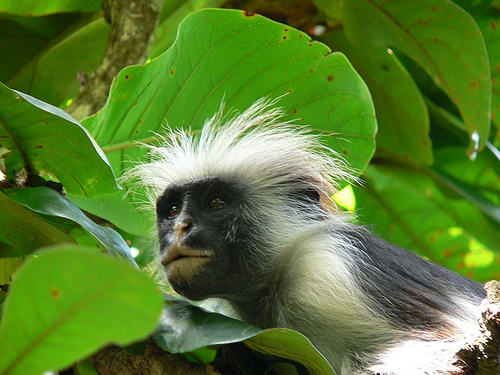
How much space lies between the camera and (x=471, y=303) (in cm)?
258

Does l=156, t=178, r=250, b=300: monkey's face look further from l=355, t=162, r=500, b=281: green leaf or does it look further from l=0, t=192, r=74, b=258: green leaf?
l=355, t=162, r=500, b=281: green leaf

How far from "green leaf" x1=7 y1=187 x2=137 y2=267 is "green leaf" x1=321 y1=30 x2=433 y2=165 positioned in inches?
91.5

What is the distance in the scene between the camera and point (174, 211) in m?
2.83

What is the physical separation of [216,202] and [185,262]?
425 mm

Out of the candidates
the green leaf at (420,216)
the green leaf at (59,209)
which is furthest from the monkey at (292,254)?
the green leaf at (420,216)

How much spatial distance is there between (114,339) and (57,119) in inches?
43.2

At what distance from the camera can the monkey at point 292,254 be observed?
2.32 metres

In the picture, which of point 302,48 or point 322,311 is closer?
point 322,311

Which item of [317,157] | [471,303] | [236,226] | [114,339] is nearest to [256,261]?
[236,226]

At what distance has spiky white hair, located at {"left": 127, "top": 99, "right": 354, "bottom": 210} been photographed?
2.93m

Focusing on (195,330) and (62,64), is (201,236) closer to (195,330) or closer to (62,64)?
(195,330)

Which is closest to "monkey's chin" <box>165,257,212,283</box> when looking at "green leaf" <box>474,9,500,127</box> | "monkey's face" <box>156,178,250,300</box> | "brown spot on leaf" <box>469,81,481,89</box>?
"monkey's face" <box>156,178,250,300</box>

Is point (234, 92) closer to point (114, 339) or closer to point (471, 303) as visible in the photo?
point (471, 303)

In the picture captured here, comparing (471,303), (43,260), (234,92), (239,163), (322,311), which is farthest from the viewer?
(239,163)
